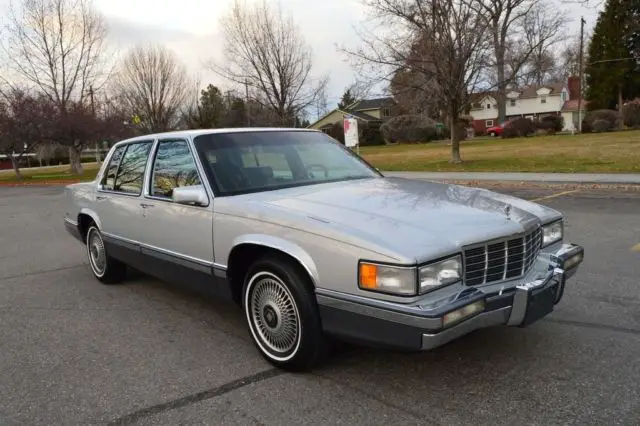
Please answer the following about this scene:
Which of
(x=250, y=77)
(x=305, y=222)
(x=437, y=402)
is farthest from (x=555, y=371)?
(x=250, y=77)

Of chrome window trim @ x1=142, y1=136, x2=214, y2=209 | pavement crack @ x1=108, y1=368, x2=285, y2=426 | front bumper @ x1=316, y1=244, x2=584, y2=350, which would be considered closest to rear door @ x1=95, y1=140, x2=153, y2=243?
chrome window trim @ x1=142, y1=136, x2=214, y2=209

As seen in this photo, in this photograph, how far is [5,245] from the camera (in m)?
8.95

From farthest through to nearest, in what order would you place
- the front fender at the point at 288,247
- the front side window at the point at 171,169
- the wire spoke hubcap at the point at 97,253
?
the wire spoke hubcap at the point at 97,253 < the front side window at the point at 171,169 < the front fender at the point at 288,247

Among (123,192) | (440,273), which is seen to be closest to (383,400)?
(440,273)

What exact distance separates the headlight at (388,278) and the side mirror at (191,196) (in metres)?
1.51

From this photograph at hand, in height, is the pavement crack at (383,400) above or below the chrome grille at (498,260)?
below

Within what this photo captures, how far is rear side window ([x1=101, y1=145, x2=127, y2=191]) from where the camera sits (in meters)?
5.57

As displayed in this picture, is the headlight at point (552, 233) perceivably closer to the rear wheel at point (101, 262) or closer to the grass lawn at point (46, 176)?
the rear wheel at point (101, 262)

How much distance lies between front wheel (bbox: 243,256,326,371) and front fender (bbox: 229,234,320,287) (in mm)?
116

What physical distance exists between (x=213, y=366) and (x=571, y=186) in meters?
12.0

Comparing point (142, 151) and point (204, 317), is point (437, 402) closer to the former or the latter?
point (204, 317)

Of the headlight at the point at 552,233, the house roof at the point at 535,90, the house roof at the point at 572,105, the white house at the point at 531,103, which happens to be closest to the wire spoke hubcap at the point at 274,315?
the headlight at the point at 552,233

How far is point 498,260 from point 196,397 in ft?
6.41

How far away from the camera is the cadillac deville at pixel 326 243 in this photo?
9.53 feet
